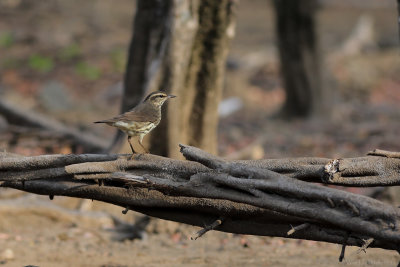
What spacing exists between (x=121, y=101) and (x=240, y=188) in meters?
3.33

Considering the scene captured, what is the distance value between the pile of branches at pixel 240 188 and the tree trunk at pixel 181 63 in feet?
7.48

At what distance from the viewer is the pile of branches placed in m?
3.18

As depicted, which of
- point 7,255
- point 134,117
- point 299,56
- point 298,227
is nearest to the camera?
point 298,227

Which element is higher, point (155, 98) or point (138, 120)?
point (155, 98)

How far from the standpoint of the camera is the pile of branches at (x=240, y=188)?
3.18 metres

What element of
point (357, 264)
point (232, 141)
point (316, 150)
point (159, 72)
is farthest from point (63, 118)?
point (357, 264)

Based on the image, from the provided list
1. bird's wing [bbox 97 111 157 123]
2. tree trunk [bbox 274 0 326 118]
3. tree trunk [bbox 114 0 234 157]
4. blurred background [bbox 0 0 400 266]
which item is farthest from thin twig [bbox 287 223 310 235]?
tree trunk [bbox 274 0 326 118]

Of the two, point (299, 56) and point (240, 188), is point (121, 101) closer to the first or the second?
point (240, 188)

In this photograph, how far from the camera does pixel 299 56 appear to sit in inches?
430

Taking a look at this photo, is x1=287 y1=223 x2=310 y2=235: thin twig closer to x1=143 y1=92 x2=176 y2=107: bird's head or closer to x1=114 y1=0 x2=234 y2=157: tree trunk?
x1=143 y1=92 x2=176 y2=107: bird's head

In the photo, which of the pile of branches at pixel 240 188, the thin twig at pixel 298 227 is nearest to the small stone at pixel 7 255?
the pile of branches at pixel 240 188

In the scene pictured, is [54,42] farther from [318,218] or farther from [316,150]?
[318,218]

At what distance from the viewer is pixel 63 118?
1103 centimetres

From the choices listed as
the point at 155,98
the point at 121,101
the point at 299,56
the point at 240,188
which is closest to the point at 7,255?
the point at 155,98
